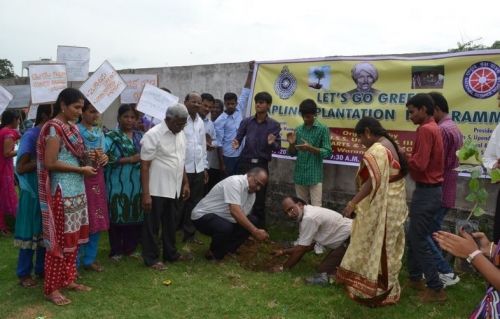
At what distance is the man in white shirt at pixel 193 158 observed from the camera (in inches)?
224

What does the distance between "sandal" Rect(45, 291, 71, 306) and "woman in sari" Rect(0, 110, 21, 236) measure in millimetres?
2721

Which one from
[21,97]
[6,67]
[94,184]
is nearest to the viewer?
[94,184]

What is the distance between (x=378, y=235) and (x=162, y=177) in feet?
7.19

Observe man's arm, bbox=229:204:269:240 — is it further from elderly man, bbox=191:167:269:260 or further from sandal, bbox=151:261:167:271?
sandal, bbox=151:261:167:271

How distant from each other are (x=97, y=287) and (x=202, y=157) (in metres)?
2.12

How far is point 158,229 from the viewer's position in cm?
496

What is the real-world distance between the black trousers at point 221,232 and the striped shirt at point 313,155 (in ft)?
3.21

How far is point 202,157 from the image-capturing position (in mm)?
5871

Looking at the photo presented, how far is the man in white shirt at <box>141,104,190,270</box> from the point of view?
4648mm

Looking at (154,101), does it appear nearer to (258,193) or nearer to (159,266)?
(258,193)

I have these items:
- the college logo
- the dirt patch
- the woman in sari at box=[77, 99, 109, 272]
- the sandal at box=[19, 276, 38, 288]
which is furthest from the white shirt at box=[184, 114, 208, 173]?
the college logo

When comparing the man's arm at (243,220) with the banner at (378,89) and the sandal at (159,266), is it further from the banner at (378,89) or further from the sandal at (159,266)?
the banner at (378,89)

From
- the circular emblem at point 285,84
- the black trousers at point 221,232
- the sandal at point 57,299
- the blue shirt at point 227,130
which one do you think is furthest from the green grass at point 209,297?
the circular emblem at point 285,84

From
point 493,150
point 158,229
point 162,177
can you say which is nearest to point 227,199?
point 162,177
